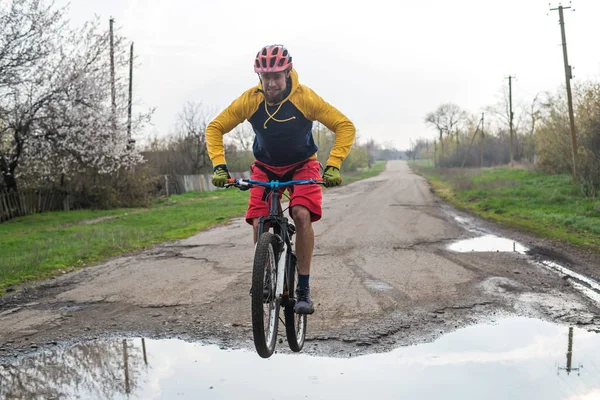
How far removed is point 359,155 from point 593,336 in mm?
84821

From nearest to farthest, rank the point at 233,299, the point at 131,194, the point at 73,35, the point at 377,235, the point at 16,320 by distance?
the point at 16,320
the point at 233,299
the point at 377,235
the point at 73,35
the point at 131,194

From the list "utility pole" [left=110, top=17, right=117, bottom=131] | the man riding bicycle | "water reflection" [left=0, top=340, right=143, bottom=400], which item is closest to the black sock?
the man riding bicycle

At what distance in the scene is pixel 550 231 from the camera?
1214cm

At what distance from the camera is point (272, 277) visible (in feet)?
13.1

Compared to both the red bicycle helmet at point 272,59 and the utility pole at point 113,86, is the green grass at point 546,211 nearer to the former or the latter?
the red bicycle helmet at point 272,59

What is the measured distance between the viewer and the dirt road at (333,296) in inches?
195

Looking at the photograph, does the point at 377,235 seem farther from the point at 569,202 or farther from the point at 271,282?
the point at 569,202

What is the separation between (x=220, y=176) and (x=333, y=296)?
256 cm

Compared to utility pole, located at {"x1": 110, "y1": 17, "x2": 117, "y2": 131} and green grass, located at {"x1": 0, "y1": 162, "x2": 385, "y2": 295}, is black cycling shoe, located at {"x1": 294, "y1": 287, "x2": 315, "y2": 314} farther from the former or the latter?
utility pole, located at {"x1": 110, "y1": 17, "x2": 117, "y2": 131}

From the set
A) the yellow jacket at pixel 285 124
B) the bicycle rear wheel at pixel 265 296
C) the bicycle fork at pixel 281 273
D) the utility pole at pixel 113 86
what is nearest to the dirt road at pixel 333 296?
the bicycle rear wheel at pixel 265 296

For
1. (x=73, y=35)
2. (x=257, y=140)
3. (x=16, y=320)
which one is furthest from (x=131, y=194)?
(x=257, y=140)

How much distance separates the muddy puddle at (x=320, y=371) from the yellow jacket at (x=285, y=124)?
1.61 meters

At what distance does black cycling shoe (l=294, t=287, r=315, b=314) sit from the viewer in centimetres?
426

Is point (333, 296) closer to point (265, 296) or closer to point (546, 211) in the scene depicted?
point (265, 296)
